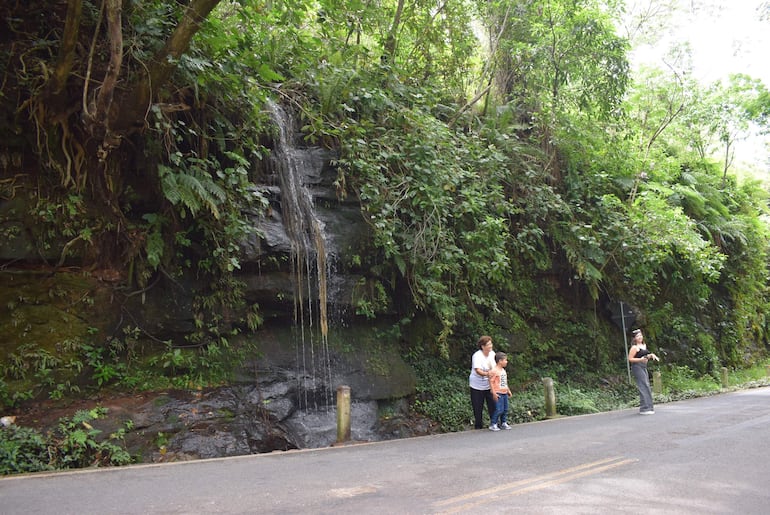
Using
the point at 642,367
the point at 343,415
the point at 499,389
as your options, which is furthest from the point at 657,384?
the point at 343,415

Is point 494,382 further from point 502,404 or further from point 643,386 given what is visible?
point 643,386

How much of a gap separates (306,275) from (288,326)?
1.23m

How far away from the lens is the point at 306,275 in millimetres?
12086

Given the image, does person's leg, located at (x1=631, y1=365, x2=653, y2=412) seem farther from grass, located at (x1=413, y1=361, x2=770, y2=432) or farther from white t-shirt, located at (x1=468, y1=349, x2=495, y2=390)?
white t-shirt, located at (x1=468, y1=349, x2=495, y2=390)

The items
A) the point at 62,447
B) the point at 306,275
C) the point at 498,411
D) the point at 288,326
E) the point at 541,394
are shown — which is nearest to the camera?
the point at 62,447

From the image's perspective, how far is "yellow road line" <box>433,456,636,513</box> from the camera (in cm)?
490

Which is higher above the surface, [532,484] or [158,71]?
[158,71]

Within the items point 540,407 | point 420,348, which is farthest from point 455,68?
point 540,407

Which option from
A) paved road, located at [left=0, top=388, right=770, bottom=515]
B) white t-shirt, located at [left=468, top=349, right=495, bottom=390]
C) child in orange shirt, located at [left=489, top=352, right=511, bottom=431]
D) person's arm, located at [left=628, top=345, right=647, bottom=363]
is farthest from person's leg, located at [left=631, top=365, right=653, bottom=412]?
white t-shirt, located at [left=468, top=349, right=495, bottom=390]

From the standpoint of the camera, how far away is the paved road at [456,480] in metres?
4.82

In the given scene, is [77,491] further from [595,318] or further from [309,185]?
[595,318]

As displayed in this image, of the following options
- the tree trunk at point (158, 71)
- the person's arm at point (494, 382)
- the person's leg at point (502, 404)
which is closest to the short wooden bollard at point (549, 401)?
the person's leg at point (502, 404)

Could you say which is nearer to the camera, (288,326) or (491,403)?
(491,403)

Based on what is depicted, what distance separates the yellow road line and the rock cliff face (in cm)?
551
